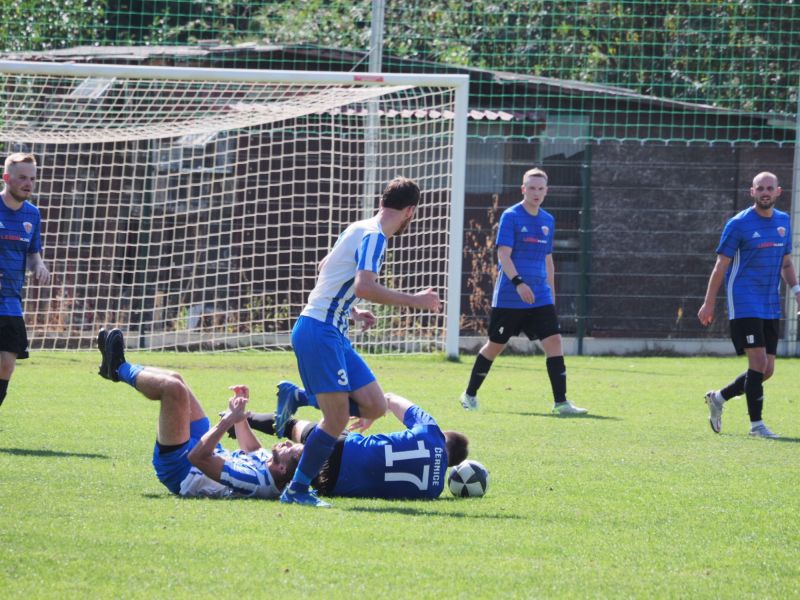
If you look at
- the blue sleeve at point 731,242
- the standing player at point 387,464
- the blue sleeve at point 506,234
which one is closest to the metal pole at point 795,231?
the blue sleeve at point 506,234

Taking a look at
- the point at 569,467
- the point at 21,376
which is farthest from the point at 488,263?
the point at 569,467

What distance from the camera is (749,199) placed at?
69.1 feet

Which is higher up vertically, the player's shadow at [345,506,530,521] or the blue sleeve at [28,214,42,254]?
the blue sleeve at [28,214,42,254]

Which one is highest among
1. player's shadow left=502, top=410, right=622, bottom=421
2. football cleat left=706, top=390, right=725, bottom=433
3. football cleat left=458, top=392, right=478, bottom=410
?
football cleat left=706, top=390, right=725, bottom=433

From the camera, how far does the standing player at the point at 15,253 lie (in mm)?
8734

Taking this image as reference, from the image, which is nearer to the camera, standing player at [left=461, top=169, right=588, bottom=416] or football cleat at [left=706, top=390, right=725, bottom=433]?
football cleat at [left=706, top=390, right=725, bottom=433]

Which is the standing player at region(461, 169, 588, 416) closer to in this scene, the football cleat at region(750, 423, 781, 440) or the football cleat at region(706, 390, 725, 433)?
the football cleat at region(706, 390, 725, 433)

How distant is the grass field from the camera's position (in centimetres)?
464

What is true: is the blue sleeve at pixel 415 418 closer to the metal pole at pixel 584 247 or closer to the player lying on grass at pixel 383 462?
the player lying on grass at pixel 383 462

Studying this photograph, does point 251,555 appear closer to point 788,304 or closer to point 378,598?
point 378,598

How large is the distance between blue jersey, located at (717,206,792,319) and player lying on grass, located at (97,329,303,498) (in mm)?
4751

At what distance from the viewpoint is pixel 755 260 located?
9.99m

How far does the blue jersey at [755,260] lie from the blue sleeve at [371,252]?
4.48 meters

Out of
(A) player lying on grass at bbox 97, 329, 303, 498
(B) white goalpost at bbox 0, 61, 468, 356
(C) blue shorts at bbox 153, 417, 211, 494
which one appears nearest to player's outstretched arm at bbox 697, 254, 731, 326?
(A) player lying on grass at bbox 97, 329, 303, 498
